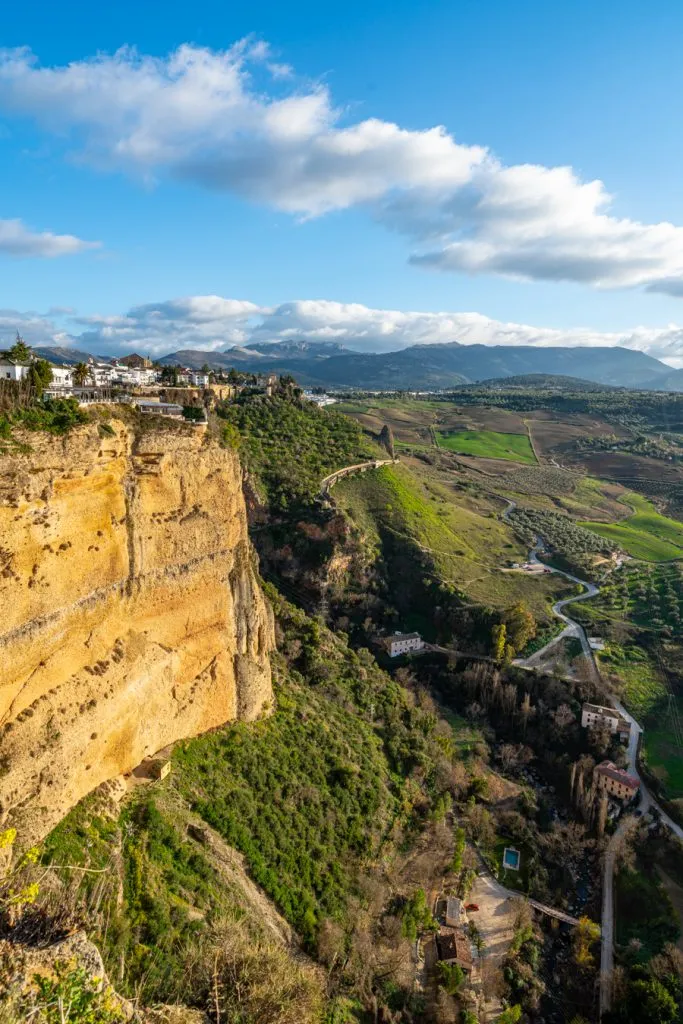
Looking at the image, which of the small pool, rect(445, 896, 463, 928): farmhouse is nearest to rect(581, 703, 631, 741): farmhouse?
the small pool

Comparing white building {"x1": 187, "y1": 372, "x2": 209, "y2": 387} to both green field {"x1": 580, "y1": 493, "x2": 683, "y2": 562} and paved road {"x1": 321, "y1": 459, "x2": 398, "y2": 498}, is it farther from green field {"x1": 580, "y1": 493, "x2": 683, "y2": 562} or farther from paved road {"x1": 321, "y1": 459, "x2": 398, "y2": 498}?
green field {"x1": 580, "y1": 493, "x2": 683, "y2": 562}

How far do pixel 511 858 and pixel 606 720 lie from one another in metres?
13.3

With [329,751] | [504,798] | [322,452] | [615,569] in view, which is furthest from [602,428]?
[329,751]

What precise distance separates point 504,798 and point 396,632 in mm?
17701

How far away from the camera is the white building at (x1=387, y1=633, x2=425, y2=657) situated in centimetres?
5012

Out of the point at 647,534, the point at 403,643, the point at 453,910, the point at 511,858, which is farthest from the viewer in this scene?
the point at 647,534

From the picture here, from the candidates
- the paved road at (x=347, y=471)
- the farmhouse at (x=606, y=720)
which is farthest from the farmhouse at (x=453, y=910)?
the paved road at (x=347, y=471)

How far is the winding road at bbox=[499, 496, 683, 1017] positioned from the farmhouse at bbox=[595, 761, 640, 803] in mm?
1086

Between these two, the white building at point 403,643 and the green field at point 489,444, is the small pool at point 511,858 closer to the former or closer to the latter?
the white building at point 403,643

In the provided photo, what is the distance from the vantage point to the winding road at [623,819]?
28.7m

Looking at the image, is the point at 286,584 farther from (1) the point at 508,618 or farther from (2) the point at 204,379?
(2) the point at 204,379

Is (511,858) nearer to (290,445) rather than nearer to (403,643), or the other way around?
(403,643)

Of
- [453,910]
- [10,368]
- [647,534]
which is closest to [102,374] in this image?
[10,368]

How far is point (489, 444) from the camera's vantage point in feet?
397
